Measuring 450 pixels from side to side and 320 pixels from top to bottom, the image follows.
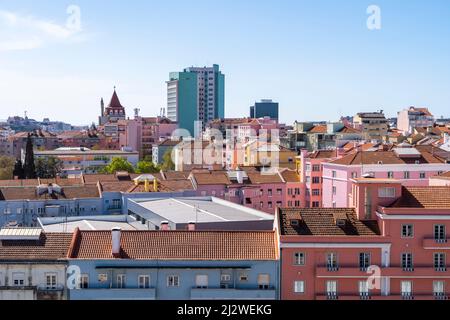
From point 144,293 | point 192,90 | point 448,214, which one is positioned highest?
point 192,90

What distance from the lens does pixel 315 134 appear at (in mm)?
41938

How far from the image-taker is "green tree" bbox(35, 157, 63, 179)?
3712 cm

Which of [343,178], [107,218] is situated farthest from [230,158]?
[107,218]

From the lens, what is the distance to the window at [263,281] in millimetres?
10117

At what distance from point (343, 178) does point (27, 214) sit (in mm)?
9916

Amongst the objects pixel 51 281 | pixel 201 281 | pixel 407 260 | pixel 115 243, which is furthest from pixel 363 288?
pixel 51 281

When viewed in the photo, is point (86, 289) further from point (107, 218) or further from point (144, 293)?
point (107, 218)

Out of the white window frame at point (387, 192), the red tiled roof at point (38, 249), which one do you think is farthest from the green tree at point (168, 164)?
the white window frame at point (387, 192)

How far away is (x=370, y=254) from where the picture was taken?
1035 centimetres

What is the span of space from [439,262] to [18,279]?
21.5 ft

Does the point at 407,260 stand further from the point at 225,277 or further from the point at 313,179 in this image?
the point at 313,179

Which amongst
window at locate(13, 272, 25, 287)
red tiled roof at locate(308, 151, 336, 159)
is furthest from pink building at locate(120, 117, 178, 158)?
window at locate(13, 272, 25, 287)

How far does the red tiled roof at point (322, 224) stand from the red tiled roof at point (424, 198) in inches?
24.7

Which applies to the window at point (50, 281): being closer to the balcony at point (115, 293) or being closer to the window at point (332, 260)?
the balcony at point (115, 293)
